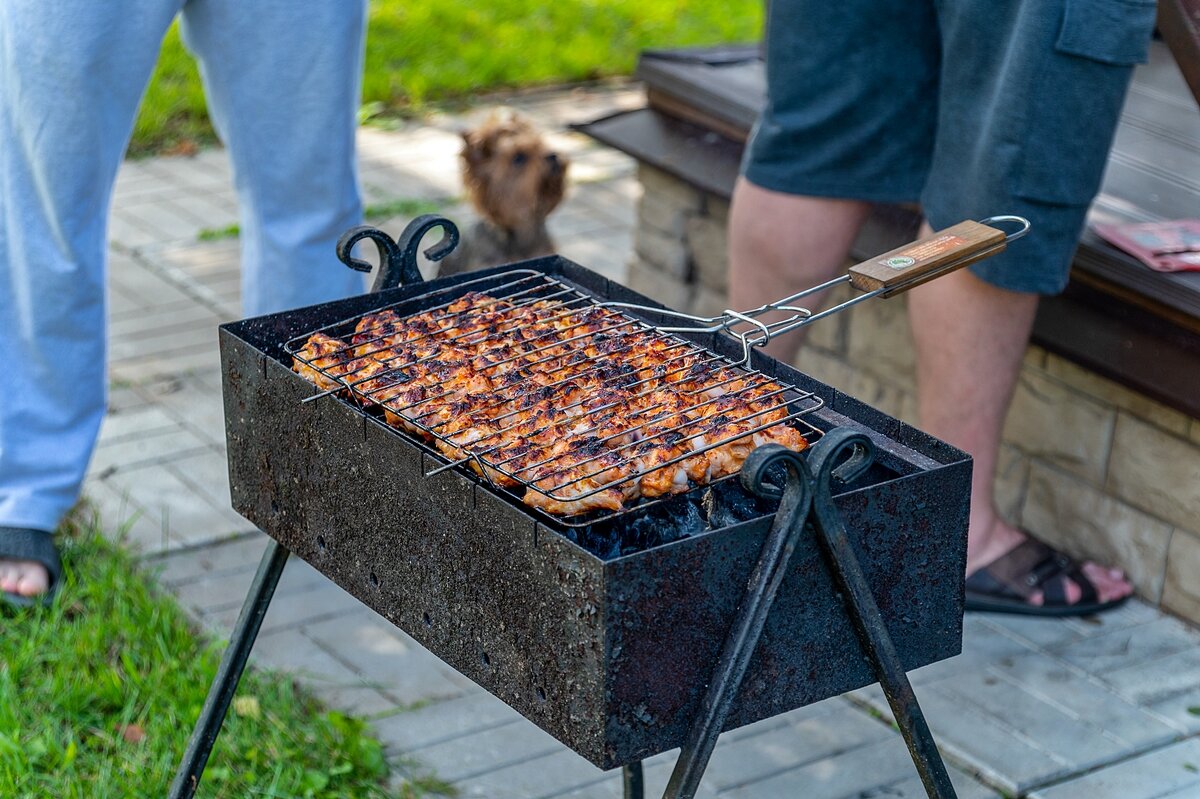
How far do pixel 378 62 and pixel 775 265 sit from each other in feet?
13.2

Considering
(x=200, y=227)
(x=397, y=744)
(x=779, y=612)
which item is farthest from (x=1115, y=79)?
(x=200, y=227)

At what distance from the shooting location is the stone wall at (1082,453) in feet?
10.4

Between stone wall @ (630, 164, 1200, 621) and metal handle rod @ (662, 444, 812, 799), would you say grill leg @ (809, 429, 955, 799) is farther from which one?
stone wall @ (630, 164, 1200, 621)

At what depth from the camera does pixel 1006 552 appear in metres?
3.26

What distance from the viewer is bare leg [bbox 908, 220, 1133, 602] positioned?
2965 mm

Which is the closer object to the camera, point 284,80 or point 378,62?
point 284,80

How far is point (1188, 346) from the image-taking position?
298cm

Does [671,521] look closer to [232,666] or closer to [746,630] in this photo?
[746,630]

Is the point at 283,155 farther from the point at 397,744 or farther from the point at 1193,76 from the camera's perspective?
the point at 1193,76

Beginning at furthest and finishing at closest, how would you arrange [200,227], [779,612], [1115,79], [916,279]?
[200,227]
[1115,79]
[916,279]
[779,612]

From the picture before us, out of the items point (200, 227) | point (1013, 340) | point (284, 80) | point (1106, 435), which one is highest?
point (284, 80)

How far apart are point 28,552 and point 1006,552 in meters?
1.98

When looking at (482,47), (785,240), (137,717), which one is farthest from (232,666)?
(482,47)

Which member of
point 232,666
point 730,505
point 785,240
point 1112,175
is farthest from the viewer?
point 1112,175
